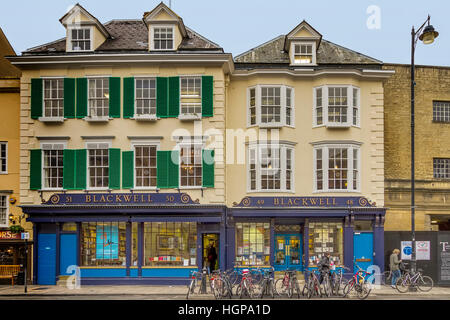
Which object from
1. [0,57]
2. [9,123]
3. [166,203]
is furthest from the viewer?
[0,57]

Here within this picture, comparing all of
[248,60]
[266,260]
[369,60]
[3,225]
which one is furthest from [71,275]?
[369,60]

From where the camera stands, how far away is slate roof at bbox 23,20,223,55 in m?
21.2

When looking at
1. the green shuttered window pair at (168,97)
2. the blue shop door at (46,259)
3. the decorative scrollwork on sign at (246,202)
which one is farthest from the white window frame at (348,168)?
the blue shop door at (46,259)

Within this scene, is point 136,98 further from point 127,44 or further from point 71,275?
point 71,275

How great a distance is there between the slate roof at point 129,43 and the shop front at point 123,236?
7.04 m

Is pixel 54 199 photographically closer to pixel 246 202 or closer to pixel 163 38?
pixel 246 202

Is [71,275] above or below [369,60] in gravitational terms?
below

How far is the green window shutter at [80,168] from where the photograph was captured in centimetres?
2069

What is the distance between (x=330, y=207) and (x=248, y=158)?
4605 mm

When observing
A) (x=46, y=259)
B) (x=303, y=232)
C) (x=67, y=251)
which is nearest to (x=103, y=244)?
(x=67, y=251)

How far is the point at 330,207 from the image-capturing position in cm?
2109

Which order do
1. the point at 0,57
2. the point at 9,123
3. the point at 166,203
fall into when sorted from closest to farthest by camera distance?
the point at 166,203 < the point at 9,123 < the point at 0,57

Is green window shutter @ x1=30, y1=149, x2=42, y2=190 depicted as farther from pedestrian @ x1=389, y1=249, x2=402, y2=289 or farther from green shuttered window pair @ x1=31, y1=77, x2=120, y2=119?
pedestrian @ x1=389, y1=249, x2=402, y2=289

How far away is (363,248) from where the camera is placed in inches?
835
